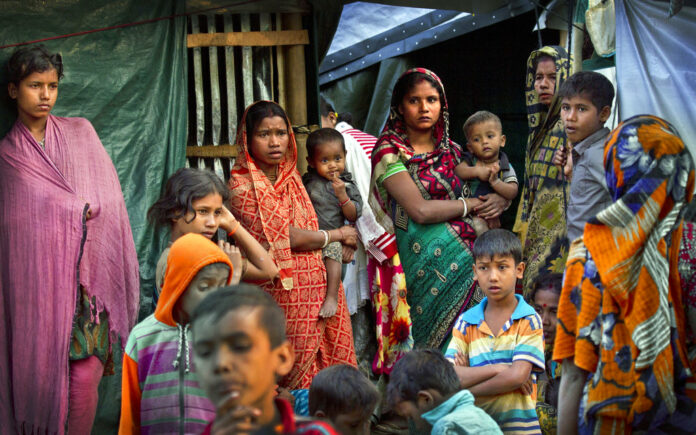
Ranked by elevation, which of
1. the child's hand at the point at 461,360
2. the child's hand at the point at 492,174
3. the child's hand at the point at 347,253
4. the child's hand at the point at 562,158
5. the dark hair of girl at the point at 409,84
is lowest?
the child's hand at the point at 461,360

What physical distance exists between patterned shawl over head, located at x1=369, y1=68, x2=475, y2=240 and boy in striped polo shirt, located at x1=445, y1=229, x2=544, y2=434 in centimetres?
93

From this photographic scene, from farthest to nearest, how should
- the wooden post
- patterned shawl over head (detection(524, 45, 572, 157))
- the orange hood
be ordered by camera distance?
the wooden post < patterned shawl over head (detection(524, 45, 572, 157)) < the orange hood

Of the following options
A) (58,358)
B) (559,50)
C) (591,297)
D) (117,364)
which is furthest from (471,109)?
(591,297)

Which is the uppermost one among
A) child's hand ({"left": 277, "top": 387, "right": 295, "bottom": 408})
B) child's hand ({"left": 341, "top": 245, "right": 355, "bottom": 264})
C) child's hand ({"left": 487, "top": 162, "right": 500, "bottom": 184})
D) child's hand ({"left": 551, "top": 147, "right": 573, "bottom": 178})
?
child's hand ({"left": 551, "top": 147, "right": 573, "bottom": 178})

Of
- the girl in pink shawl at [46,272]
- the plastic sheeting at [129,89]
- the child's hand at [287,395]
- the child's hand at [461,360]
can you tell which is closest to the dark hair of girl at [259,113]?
the plastic sheeting at [129,89]

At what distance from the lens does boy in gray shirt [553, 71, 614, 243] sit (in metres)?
4.12

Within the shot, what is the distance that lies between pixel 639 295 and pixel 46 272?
10.2 feet

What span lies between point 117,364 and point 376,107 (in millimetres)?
4876

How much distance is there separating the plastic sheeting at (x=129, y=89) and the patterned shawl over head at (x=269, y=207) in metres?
0.88

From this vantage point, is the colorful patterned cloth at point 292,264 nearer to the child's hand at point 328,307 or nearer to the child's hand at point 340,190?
the child's hand at point 328,307

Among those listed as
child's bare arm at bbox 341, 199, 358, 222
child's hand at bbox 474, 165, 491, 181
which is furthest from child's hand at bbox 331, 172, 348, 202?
child's hand at bbox 474, 165, 491, 181

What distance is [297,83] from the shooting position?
19.2 feet

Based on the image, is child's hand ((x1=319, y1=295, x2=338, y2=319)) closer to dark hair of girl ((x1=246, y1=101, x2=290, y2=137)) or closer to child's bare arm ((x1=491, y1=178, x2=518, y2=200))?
dark hair of girl ((x1=246, y1=101, x2=290, y2=137))

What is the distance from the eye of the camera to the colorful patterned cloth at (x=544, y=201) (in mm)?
4938
